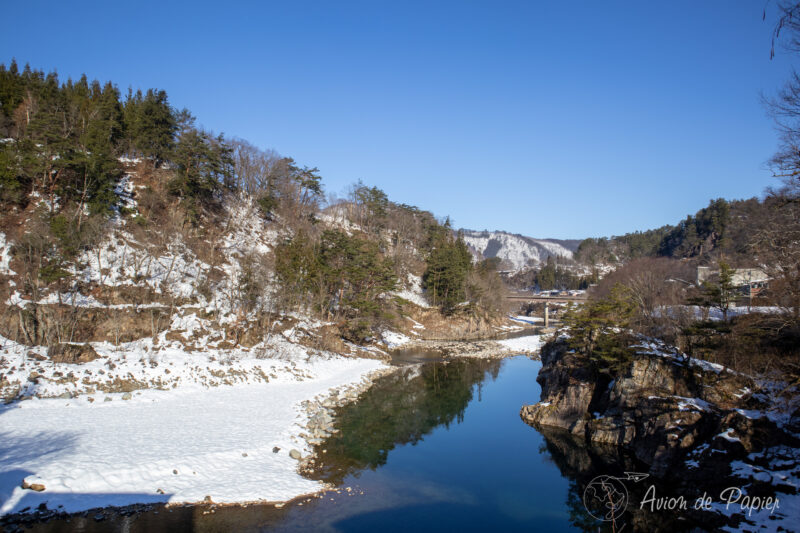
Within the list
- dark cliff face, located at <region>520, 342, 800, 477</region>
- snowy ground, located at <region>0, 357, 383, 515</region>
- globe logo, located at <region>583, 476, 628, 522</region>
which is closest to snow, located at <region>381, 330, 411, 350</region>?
dark cliff face, located at <region>520, 342, 800, 477</region>

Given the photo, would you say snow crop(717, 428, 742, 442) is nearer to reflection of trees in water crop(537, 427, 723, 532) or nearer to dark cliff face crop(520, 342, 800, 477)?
dark cliff face crop(520, 342, 800, 477)

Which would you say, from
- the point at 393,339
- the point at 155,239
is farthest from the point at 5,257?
the point at 393,339

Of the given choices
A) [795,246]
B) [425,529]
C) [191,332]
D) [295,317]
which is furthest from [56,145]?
[795,246]

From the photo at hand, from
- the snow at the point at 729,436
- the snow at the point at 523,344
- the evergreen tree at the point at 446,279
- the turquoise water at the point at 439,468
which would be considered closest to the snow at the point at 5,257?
the turquoise water at the point at 439,468

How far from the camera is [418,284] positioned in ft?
204

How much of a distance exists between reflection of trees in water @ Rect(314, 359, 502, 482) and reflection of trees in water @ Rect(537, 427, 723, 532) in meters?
5.89

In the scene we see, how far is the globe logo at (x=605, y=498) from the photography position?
12.2 metres

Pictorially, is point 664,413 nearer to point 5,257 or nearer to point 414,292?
point 5,257

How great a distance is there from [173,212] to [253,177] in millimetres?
18195

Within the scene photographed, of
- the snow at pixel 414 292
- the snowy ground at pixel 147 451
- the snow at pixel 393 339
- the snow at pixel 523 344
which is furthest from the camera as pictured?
the snow at pixel 414 292

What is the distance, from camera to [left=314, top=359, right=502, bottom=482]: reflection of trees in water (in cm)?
1518

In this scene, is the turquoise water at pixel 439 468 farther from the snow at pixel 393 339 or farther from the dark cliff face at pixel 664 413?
the snow at pixel 393 339

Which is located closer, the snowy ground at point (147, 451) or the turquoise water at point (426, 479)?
the turquoise water at point (426, 479)

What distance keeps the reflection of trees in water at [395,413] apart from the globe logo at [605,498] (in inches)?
285
